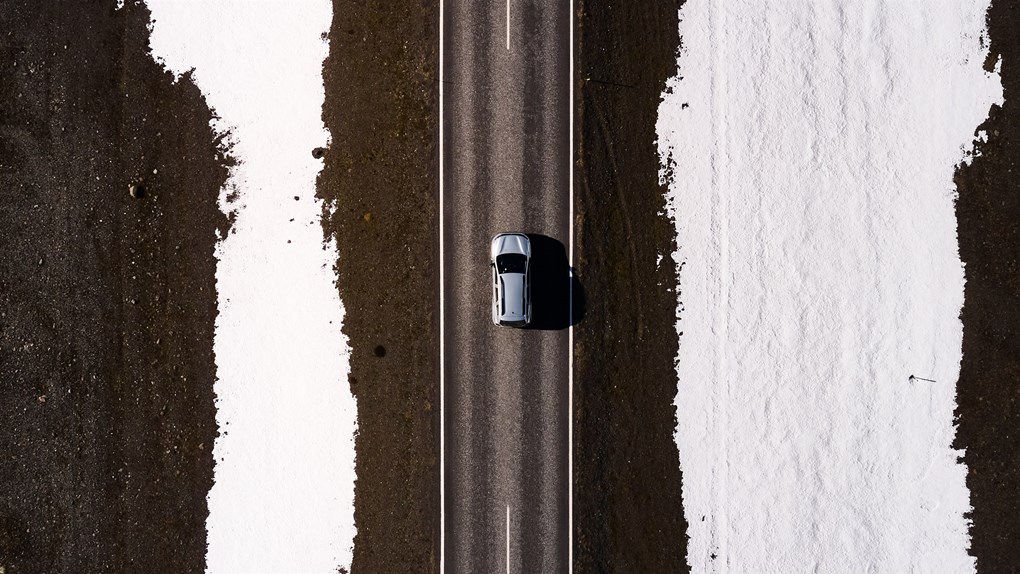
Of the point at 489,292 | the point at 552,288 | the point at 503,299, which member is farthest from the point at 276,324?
the point at 552,288

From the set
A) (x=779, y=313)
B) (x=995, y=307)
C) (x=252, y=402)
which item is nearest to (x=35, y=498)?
(x=252, y=402)

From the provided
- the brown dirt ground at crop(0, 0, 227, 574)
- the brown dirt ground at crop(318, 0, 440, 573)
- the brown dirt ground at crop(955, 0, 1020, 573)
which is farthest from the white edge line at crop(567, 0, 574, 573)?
the brown dirt ground at crop(955, 0, 1020, 573)

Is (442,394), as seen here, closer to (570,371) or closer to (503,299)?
(503,299)

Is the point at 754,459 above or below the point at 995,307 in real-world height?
below

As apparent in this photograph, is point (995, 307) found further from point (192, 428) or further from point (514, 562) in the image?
point (192, 428)

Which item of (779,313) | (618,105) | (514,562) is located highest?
(618,105)

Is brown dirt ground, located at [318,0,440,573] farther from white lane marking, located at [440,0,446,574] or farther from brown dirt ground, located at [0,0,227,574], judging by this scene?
brown dirt ground, located at [0,0,227,574]
